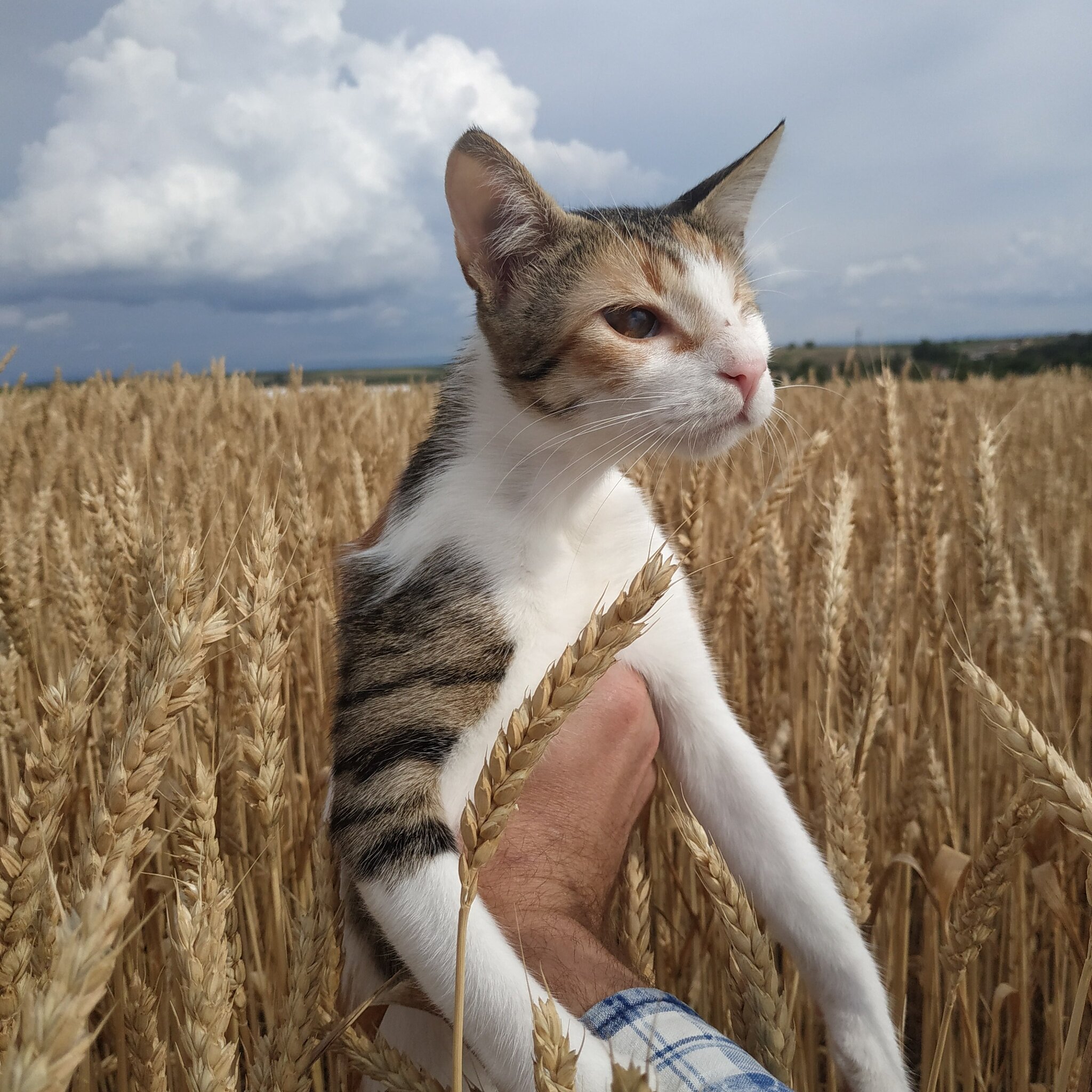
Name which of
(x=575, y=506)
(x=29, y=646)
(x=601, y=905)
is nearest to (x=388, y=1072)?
(x=601, y=905)

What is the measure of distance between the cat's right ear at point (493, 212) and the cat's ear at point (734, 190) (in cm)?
50

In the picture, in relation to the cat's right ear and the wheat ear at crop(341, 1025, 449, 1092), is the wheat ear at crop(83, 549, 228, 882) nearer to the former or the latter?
the wheat ear at crop(341, 1025, 449, 1092)

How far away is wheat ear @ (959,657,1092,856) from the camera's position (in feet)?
2.55

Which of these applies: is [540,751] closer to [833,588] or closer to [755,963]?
[755,963]

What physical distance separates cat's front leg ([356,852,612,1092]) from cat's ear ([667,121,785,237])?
5.73 ft

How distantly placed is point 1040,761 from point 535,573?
0.88 metres

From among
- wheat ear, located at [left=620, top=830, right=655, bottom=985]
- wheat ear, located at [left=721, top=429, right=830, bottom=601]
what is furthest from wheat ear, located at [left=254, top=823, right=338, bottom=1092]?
wheat ear, located at [left=721, top=429, right=830, bottom=601]

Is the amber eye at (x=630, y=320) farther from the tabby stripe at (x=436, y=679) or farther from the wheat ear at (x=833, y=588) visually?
the tabby stripe at (x=436, y=679)

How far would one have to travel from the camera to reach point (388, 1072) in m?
0.90

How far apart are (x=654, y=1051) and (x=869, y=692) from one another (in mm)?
844

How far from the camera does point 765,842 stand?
1.44 m

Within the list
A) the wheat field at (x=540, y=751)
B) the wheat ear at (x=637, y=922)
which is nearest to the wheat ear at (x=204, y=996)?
the wheat field at (x=540, y=751)

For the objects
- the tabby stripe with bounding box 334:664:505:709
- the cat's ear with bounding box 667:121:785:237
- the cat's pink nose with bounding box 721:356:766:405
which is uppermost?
the cat's ear with bounding box 667:121:785:237

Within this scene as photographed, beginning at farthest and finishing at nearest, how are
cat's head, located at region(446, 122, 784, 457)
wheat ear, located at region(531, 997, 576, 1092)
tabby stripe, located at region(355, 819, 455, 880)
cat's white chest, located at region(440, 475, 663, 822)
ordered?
1. cat's head, located at region(446, 122, 784, 457)
2. cat's white chest, located at region(440, 475, 663, 822)
3. tabby stripe, located at region(355, 819, 455, 880)
4. wheat ear, located at region(531, 997, 576, 1092)
